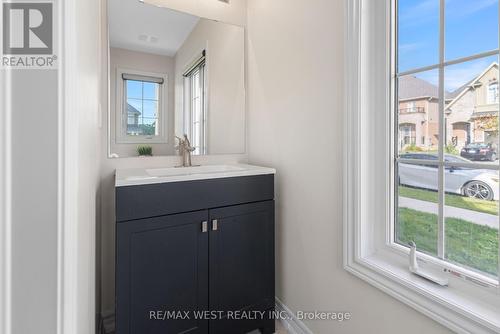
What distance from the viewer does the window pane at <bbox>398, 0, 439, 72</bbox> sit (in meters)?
1.06

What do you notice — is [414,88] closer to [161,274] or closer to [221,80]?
[221,80]

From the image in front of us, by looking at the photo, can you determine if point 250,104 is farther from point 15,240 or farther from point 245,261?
point 15,240

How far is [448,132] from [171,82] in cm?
160

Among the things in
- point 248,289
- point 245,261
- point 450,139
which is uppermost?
point 450,139

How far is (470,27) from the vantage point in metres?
0.95

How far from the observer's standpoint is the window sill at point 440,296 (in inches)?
33.4

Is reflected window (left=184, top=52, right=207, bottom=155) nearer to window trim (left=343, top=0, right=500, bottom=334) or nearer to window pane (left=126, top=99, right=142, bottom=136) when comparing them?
window pane (left=126, top=99, right=142, bottom=136)

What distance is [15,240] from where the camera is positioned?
0.44 meters

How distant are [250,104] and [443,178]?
4.58ft

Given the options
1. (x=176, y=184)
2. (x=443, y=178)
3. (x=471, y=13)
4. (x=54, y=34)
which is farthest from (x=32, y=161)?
(x=471, y=13)

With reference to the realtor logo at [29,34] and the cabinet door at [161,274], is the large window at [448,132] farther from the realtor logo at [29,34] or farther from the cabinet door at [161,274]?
the realtor logo at [29,34]

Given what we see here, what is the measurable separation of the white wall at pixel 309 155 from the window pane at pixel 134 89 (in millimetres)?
812

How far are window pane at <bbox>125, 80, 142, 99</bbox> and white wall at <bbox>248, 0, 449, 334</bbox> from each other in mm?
812

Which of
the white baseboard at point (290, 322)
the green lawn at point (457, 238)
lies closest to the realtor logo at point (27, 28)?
the green lawn at point (457, 238)
